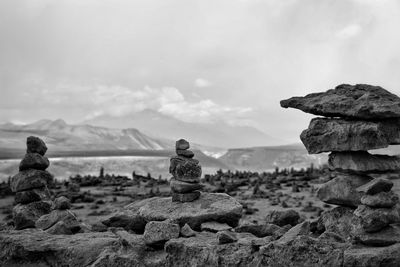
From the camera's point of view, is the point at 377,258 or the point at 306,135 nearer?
the point at 377,258

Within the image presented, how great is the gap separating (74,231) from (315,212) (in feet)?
47.7

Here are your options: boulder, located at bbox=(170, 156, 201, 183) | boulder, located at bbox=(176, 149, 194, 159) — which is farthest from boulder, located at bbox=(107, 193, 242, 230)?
boulder, located at bbox=(176, 149, 194, 159)

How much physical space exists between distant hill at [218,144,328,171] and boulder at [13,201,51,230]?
152m

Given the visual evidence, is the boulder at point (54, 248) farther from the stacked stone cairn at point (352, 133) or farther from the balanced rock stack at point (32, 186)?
the stacked stone cairn at point (352, 133)

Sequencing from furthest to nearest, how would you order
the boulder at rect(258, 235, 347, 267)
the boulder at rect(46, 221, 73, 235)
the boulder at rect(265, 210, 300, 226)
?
the boulder at rect(46, 221, 73, 235) → the boulder at rect(265, 210, 300, 226) → the boulder at rect(258, 235, 347, 267)

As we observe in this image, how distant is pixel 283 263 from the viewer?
424 inches

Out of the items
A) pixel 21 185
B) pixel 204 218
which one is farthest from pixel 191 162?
pixel 21 185

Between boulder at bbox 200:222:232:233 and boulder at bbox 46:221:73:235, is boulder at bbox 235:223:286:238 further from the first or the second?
→ boulder at bbox 46:221:73:235

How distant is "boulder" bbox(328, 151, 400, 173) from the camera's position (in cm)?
1284

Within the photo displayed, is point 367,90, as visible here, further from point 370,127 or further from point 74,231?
point 74,231

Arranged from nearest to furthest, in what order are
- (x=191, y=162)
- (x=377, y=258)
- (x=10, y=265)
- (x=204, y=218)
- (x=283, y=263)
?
(x=377, y=258) → (x=283, y=263) → (x=10, y=265) → (x=204, y=218) → (x=191, y=162)

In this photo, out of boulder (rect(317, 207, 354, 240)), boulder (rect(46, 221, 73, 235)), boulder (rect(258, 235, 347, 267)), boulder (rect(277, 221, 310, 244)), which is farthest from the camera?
boulder (rect(46, 221, 73, 235))

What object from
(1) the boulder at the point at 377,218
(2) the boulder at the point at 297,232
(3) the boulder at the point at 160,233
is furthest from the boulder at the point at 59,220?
(1) the boulder at the point at 377,218

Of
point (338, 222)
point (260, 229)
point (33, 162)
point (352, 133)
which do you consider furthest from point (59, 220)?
point (352, 133)
